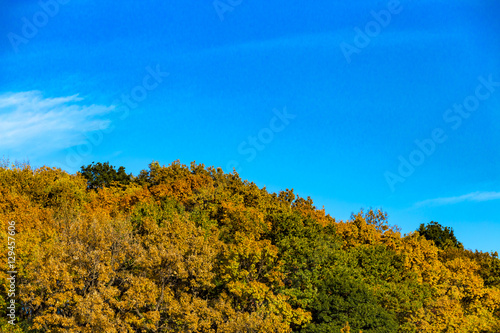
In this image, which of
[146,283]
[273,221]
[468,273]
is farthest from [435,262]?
[146,283]

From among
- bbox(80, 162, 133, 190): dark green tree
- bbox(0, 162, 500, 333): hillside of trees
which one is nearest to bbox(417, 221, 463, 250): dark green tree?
bbox(0, 162, 500, 333): hillside of trees

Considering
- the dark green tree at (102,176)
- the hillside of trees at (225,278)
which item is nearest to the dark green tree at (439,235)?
the hillside of trees at (225,278)

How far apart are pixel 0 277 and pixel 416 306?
2004 inches

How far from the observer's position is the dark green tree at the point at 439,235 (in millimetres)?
131875

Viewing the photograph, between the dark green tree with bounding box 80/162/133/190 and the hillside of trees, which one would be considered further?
the dark green tree with bounding box 80/162/133/190

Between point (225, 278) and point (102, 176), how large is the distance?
73.5 metres

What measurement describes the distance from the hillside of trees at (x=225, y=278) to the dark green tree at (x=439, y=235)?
152ft

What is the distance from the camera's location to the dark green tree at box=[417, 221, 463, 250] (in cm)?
13188

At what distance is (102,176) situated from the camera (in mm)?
123812

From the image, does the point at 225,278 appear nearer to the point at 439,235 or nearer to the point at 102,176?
the point at 102,176

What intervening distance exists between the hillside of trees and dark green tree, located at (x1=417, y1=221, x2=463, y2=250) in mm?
46275

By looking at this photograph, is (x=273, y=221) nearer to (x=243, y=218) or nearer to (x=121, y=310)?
(x=243, y=218)

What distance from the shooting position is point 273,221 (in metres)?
72.4

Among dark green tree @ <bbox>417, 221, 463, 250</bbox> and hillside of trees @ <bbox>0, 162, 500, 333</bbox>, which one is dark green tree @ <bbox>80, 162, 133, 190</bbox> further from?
dark green tree @ <bbox>417, 221, 463, 250</bbox>
